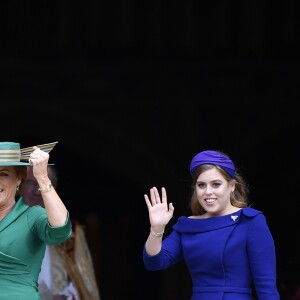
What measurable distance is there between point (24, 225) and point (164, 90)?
3.43 meters

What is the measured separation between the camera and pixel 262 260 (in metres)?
5.59

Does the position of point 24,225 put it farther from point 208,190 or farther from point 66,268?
point 66,268

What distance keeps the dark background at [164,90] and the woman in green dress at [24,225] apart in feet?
10.2

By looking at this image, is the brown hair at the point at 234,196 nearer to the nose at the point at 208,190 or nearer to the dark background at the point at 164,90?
the nose at the point at 208,190

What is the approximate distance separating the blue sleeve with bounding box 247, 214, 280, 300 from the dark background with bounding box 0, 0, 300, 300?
3024 mm

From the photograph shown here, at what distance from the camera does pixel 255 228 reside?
5.66 meters

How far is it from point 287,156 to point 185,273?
1145mm

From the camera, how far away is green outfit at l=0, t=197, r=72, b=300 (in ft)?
17.8

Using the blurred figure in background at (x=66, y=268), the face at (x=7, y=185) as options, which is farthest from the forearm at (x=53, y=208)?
the blurred figure in background at (x=66, y=268)

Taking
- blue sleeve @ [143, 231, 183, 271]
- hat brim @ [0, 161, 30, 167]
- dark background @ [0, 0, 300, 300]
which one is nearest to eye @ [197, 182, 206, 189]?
blue sleeve @ [143, 231, 183, 271]

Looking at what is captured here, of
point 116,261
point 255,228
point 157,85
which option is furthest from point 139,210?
point 255,228

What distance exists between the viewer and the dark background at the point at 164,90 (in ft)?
28.5

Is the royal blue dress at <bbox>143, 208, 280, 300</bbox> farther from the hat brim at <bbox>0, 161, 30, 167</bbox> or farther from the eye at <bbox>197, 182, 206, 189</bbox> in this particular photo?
the hat brim at <bbox>0, 161, 30, 167</bbox>

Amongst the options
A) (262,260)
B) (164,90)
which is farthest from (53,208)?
(164,90)
